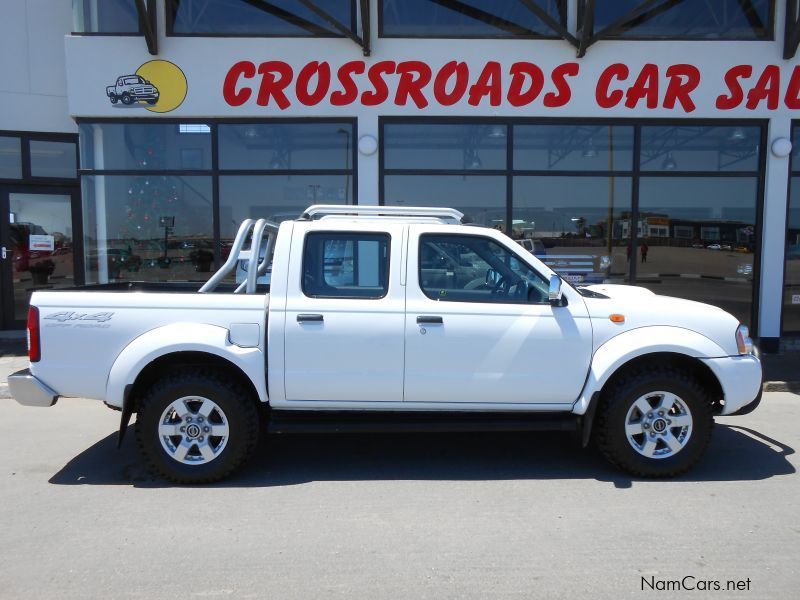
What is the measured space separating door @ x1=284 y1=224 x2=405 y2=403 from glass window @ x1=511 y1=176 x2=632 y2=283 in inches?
211

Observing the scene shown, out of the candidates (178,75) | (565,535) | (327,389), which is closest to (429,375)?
(327,389)

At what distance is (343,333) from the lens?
14.0 feet

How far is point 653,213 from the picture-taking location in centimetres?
938

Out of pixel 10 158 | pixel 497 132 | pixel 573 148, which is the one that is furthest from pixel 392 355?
pixel 10 158

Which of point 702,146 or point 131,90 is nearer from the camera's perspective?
point 131,90

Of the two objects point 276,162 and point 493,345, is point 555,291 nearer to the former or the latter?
point 493,345

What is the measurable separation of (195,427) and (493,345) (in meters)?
2.15

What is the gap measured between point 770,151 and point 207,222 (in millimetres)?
8345

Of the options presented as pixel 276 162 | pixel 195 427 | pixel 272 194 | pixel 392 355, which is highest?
pixel 276 162

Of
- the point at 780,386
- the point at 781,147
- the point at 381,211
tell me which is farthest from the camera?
the point at 781,147

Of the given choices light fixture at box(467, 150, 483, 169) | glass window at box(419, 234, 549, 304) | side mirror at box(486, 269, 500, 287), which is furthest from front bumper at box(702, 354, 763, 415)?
light fixture at box(467, 150, 483, 169)

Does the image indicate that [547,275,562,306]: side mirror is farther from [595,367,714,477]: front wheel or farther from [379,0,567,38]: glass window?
[379,0,567,38]: glass window

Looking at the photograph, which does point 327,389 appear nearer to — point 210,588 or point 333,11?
point 210,588

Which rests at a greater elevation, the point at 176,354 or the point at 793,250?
the point at 793,250
